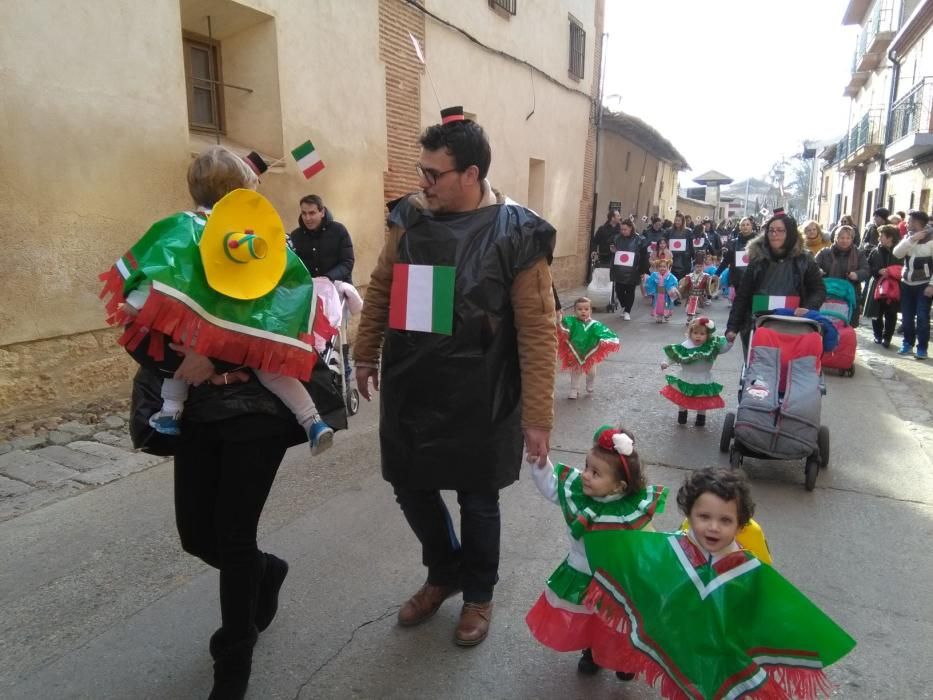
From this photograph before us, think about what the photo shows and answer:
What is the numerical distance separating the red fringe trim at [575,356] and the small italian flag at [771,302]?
4.87 ft

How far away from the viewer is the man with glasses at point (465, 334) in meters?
2.29

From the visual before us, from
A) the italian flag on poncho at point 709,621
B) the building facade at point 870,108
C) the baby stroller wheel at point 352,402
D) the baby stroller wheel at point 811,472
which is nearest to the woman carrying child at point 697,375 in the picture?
the baby stroller wheel at point 811,472

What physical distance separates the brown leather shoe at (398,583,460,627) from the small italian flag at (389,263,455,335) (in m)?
1.11

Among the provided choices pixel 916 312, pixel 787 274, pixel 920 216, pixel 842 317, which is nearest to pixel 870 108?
pixel 920 216

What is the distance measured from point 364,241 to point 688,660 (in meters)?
7.38

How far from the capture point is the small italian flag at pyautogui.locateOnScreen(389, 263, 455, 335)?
2.30m

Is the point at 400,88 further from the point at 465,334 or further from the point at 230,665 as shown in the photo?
the point at 230,665

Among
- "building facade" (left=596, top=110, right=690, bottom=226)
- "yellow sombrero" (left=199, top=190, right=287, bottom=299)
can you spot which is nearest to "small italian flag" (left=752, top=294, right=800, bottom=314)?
"yellow sombrero" (left=199, top=190, right=287, bottom=299)

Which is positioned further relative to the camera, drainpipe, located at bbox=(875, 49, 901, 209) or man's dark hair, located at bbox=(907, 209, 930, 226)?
drainpipe, located at bbox=(875, 49, 901, 209)

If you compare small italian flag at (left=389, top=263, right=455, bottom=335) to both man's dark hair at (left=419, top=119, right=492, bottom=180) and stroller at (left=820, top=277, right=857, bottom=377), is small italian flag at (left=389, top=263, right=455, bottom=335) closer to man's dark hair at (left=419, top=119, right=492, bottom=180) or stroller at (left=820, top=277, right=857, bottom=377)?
man's dark hair at (left=419, top=119, right=492, bottom=180)

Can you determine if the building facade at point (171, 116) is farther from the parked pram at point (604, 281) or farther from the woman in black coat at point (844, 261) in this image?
the woman in black coat at point (844, 261)

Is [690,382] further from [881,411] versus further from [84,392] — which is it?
[84,392]

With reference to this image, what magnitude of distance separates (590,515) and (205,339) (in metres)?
1.36

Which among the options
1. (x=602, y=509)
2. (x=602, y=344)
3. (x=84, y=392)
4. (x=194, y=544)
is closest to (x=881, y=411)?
(x=602, y=344)
